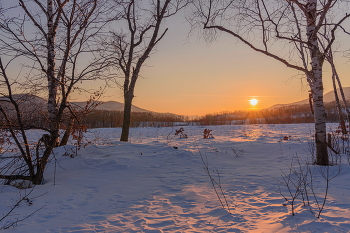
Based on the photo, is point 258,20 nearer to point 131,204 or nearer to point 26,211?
point 131,204

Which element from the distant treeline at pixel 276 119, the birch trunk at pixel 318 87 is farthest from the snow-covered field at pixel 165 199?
the distant treeline at pixel 276 119

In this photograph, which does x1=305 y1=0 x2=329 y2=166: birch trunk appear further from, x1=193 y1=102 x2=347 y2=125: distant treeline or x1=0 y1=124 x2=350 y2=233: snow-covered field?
x1=193 y1=102 x2=347 y2=125: distant treeline

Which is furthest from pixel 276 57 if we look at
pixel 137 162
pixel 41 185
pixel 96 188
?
pixel 41 185

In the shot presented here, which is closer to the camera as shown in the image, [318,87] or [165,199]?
[165,199]

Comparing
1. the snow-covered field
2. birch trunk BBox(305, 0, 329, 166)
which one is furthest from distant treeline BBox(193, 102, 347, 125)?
the snow-covered field

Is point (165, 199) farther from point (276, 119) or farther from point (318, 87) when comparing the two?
point (276, 119)

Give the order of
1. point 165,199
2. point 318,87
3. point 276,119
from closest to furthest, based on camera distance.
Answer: point 165,199 < point 318,87 < point 276,119

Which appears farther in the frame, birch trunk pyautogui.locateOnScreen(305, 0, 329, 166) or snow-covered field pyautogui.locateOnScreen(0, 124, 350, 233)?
birch trunk pyautogui.locateOnScreen(305, 0, 329, 166)

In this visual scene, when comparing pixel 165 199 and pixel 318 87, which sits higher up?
pixel 318 87

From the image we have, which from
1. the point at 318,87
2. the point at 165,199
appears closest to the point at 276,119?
the point at 318,87

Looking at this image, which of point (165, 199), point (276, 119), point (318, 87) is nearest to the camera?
point (165, 199)

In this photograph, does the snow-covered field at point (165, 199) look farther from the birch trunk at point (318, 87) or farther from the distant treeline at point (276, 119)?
the distant treeline at point (276, 119)

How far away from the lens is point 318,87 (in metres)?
5.11

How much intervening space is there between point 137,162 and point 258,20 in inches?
201
